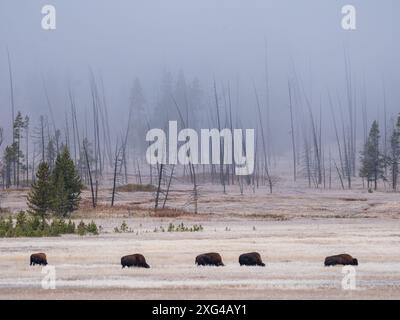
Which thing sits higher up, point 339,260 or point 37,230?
point 37,230

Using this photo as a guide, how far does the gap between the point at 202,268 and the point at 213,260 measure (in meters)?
0.65

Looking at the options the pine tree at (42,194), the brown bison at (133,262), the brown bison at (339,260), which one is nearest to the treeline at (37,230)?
the pine tree at (42,194)

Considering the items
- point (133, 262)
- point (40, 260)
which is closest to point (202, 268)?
point (133, 262)

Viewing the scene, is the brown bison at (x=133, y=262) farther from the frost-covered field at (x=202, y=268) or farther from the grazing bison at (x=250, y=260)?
the grazing bison at (x=250, y=260)

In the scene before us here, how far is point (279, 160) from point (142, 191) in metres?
62.4

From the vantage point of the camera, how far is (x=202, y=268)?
22.5m

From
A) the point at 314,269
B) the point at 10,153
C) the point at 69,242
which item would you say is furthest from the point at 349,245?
the point at 10,153

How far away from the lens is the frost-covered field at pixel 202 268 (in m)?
18.3

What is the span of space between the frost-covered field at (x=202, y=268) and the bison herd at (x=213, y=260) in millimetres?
295

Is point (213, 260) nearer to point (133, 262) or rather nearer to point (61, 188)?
point (133, 262)

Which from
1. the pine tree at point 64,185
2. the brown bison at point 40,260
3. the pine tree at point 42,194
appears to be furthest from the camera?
the pine tree at point 64,185
